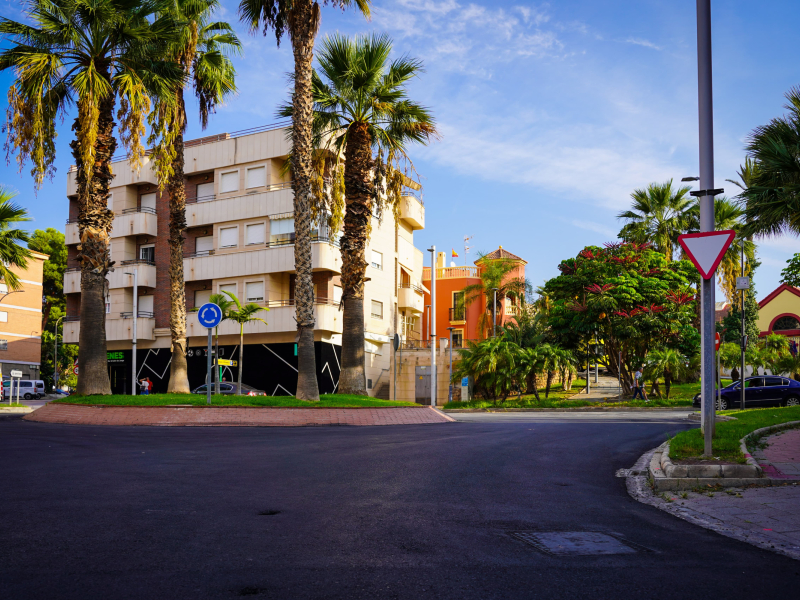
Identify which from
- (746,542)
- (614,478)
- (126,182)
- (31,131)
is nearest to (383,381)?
(126,182)

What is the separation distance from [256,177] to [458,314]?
19.7 metres

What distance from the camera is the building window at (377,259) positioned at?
139 feet

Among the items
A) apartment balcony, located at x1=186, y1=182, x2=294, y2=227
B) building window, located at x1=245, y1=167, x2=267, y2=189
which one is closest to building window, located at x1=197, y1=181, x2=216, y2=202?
apartment balcony, located at x1=186, y1=182, x2=294, y2=227

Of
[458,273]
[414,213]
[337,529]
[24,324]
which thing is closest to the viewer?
[337,529]

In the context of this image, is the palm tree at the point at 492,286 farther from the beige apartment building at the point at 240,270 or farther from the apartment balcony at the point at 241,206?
the apartment balcony at the point at 241,206

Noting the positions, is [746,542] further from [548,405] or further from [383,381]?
[383,381]

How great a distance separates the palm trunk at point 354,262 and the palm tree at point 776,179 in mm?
11367

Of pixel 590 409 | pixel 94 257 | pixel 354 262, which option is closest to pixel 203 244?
pixel 354 262

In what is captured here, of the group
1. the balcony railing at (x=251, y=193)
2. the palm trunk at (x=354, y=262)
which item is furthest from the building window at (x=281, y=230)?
A: the palm trunk at (x=354, y=262)

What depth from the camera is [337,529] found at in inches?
227

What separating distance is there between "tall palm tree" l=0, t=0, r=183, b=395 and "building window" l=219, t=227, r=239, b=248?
19299 mm

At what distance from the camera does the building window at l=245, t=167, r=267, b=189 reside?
40781 mm

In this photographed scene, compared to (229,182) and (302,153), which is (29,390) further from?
(302,153)

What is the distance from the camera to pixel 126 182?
4506cm
